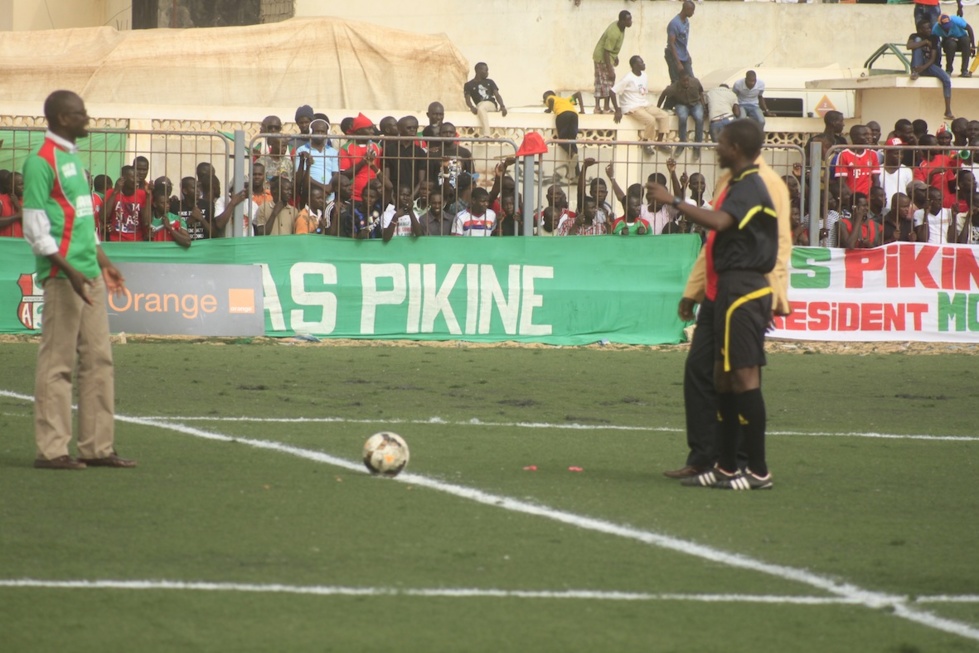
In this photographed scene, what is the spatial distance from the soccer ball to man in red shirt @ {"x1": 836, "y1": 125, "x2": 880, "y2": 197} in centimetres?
1025

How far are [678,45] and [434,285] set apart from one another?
1352 centimetres

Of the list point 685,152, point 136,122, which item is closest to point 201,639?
point 685,152

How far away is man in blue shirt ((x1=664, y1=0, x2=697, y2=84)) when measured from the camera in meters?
27.7

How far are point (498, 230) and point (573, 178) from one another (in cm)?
186

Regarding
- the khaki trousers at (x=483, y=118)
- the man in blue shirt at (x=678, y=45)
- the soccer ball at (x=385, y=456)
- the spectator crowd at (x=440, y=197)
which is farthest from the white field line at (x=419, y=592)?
the man in blue shirt at (x=678, y=45)

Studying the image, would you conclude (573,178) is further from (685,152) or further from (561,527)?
(561,527)

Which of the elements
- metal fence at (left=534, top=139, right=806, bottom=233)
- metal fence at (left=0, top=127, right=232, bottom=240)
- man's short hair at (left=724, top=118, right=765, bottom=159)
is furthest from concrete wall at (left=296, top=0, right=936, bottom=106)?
man's short hair at (left=724, top=118, right=765, bottom=159)

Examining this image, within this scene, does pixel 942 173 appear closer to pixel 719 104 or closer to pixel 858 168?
pixel 858 168

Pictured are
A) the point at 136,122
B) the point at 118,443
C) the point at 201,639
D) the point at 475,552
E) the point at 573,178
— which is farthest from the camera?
the point at 136,122

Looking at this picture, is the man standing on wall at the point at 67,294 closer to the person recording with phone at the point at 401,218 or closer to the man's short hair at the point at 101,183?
the person recording with phone at the point at 401,218

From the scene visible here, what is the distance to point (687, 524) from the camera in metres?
7.20

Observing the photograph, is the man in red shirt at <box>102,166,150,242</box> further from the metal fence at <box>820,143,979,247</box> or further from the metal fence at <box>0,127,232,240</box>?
the metal fence at <box>820,143,979,247</box>

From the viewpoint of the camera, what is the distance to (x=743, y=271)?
7.94 metres

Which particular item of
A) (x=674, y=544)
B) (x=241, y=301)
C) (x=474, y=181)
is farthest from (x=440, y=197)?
(x=674, y=544)
